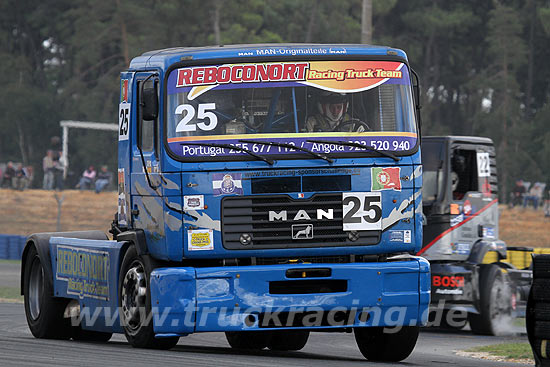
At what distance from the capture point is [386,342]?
11.8m

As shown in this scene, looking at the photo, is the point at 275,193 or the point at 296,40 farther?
the point at 296,40

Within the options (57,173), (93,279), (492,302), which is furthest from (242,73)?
(57,173)

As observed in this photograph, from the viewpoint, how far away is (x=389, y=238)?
11094mm

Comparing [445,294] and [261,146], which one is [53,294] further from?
[445,294]

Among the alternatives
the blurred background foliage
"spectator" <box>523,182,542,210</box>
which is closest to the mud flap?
"spectator" <box>523,182,542,210</box>

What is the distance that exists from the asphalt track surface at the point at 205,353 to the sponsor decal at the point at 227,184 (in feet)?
4.70

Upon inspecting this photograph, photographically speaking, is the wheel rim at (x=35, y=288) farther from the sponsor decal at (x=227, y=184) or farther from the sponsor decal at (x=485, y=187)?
the sponsor decal at (x=485, y=187)

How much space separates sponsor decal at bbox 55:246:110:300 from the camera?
12.3 meters

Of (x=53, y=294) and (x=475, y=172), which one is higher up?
(x=475, y=172)

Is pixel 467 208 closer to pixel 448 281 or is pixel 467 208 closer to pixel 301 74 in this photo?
pixel 448 281

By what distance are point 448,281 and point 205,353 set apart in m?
6.42

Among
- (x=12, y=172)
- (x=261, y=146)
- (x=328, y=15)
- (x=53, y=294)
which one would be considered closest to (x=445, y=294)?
(x=53, y=294)

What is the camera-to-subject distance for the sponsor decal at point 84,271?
484 inches

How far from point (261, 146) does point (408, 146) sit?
52.7 inches
